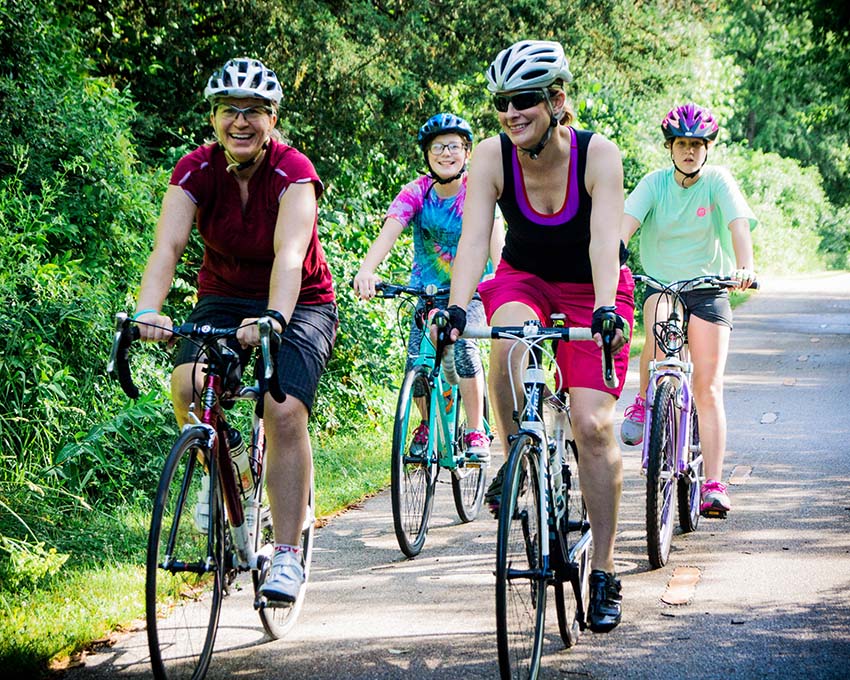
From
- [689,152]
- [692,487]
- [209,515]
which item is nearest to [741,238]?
[689,152]

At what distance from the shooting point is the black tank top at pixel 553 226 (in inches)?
181

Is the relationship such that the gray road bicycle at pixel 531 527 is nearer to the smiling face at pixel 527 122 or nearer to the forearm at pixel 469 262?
the forearm at pixel 469 262

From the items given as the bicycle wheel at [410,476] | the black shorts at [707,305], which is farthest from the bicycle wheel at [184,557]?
the black shorts at [707,305]

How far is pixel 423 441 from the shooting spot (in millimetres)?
6473

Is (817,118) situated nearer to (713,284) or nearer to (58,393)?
(713,284)

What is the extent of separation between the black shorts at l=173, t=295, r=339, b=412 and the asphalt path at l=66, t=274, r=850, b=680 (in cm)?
101

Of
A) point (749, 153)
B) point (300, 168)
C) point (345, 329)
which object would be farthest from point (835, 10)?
point (749, 153)

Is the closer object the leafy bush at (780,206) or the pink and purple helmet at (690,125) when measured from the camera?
the pink and purple helmet at (690,125)

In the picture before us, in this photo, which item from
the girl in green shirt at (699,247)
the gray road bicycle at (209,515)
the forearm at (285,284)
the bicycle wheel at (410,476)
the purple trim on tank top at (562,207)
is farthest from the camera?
the girl in green shirt at (699,247)

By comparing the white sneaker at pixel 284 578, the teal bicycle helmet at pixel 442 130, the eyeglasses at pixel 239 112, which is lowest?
the white sneaker at pixel 284 578

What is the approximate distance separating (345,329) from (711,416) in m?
4.11

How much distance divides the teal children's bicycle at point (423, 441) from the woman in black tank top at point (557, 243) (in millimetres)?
1375

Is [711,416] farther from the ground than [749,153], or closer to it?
closer to it

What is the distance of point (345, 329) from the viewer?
9.89 m
